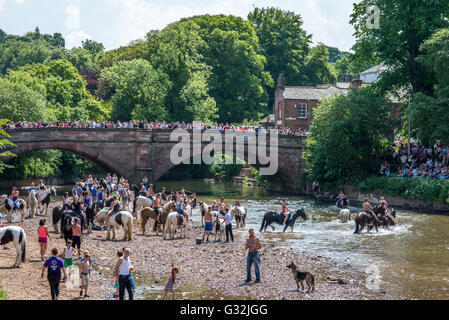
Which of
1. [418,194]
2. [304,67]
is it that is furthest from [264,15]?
[418,194]

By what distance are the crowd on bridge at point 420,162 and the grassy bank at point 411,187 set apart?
130 cm

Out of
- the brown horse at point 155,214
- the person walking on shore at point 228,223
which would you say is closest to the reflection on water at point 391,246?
the person walking on shore at point 228,223

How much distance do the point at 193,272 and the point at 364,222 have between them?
13276 millimetres

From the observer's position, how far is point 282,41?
298 feet

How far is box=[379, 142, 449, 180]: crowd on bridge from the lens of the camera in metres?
42.3

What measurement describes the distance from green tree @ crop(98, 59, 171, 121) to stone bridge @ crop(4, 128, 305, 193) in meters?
14.7

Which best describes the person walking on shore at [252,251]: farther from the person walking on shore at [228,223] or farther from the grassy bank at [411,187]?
the grassy bank at [411,187]

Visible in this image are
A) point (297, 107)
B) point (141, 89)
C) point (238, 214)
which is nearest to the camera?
point (238, 214)

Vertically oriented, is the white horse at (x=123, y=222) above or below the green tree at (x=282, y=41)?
below

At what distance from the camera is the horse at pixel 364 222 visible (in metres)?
31.1

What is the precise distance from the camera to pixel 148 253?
24516 mm

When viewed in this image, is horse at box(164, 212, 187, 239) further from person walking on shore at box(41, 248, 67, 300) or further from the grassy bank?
the grassy bank

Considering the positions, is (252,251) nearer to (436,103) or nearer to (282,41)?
(436,103)

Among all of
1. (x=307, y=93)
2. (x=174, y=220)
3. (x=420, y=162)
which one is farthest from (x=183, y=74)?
(x=174, y=220)
